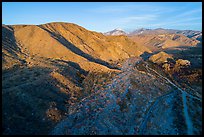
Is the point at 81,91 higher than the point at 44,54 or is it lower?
lower

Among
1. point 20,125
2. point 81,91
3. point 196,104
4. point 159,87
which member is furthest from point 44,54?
point 196,104

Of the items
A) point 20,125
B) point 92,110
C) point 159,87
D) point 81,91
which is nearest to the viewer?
point 20,125

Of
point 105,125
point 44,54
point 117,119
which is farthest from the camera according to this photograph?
point 44,54

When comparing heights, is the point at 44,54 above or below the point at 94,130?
above

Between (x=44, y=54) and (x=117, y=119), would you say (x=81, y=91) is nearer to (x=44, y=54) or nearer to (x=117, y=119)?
(x=117, y=119)

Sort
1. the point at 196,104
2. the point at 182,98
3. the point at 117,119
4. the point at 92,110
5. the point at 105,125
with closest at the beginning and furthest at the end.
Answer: the point at 105,125
the point at 117,119
the point at 92,110
the point at 196,104
the point at 182,98

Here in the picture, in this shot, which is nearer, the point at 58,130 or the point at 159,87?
the point at 58,130

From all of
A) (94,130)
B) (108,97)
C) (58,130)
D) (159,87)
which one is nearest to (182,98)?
(159,87)

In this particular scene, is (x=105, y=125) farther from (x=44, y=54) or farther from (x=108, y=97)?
(x=44, y=54)

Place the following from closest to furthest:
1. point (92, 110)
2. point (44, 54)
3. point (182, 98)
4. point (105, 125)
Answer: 1. point (105, 125)
2. point (92, 110)
3. point (182, 98)
4. point (44, 54)
